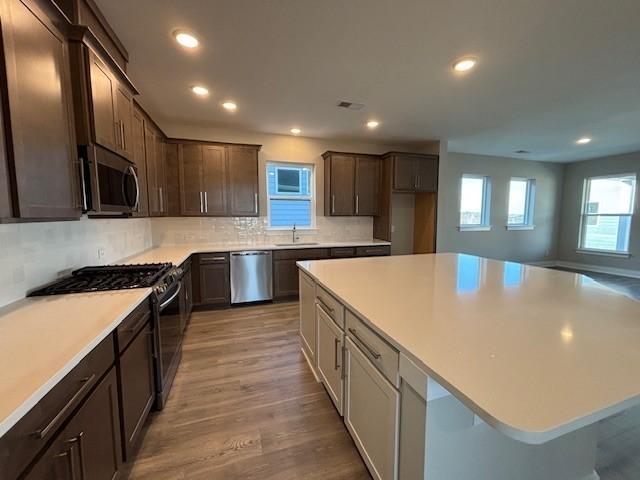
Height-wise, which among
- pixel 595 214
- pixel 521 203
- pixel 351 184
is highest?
pixel 351 184

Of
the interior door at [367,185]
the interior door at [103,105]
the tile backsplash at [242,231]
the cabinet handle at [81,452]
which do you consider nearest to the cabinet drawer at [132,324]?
the cabinet handle at [81,452]

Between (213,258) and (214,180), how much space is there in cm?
114

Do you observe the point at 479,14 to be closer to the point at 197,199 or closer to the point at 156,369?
the point at 156,369

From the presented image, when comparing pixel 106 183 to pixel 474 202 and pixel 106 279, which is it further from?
pixel 474 202

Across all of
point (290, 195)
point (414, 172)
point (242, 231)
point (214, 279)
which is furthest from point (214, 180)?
point (414, 172)

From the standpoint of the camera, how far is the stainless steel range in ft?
5.57

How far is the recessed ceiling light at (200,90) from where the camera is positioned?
2.85 metres

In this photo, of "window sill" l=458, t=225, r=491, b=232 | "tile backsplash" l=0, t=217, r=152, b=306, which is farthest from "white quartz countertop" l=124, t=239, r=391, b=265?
"window sill" l=458, t=225, r=491, b=232

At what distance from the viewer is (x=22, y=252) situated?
1.52 meters

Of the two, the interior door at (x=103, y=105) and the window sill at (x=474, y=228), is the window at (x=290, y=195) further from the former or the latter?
the window sill at (x=474, y=228)

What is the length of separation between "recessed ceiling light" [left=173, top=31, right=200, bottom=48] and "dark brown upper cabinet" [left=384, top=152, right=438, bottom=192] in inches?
128

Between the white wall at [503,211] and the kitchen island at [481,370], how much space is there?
443cm

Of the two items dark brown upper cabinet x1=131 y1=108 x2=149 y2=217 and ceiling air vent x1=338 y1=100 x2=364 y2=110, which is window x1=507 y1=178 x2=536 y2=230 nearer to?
ceiling air vent x1=338 y1=100 x2=364 y2=110

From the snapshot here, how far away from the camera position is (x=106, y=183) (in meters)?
1.72
